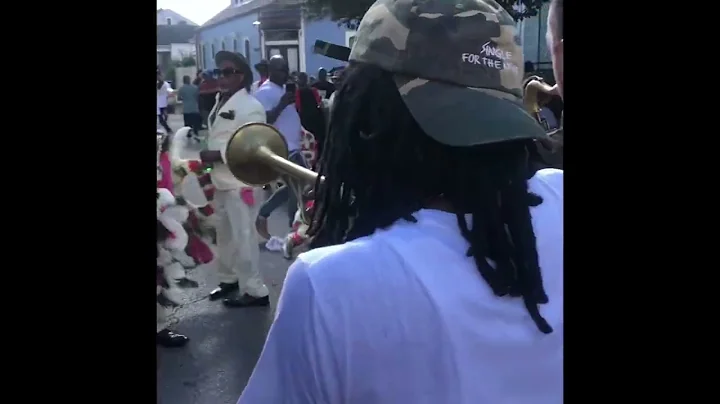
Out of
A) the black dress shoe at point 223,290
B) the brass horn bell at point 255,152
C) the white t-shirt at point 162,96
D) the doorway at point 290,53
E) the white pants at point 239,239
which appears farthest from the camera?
the doorway at point 290,53

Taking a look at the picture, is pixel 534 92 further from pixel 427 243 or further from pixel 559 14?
pixel 427 243

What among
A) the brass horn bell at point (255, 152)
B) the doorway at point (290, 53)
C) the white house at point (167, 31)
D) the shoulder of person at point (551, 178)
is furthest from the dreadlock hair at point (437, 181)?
the doorway at point (290, 53)

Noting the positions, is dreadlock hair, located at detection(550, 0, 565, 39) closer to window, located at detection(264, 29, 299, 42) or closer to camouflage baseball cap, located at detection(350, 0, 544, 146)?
camouflage baseball cap, located at detection(350, 0, 544, 146)

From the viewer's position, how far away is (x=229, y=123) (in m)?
5.11

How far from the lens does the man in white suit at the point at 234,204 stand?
16.5ft

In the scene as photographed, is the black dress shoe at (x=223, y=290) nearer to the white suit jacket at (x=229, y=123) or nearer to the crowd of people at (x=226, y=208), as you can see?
the crowd of people at (x=226, y=208)

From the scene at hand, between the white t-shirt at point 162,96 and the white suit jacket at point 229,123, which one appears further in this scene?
the white suit jacket at point 229,123

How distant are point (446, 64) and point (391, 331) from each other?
1.25 feet

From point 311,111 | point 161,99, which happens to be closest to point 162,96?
point 161,99
